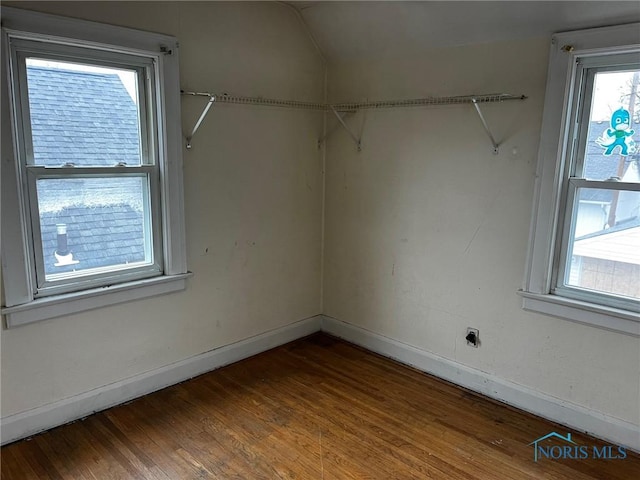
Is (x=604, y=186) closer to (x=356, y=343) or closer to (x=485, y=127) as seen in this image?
(x=485, y=127)

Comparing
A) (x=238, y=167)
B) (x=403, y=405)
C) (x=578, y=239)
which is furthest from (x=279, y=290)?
(x=578, y=239)

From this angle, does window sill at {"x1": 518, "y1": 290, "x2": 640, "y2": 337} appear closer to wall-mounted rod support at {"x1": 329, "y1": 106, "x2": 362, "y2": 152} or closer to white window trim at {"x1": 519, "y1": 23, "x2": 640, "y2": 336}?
white window trim at {"x1": 519, "y1": 23, "x2": 640, "y2": 336}

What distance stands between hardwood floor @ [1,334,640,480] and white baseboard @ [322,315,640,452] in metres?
0.06

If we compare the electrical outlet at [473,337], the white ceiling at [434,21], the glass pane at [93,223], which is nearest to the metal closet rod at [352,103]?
the white ceiling at [434,21]

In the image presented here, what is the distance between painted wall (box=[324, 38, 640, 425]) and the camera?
97.6 inches

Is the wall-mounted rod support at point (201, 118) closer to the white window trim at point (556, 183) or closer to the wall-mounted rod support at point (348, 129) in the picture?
the wall-mounted rod support at point (348, 129)

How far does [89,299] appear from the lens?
8.07 ft

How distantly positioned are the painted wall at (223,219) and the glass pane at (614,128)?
70.9 inches

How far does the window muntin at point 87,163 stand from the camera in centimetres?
222

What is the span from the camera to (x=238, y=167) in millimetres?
3020

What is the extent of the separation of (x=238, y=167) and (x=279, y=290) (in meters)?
0.96

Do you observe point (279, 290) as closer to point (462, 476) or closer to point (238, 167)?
point (238, 167)

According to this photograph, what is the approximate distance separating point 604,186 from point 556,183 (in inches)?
8.4

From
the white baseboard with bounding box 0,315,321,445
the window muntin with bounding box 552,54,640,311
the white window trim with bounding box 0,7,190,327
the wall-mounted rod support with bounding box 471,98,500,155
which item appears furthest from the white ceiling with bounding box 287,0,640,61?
the white baseboard with bounding box 0,315,321,445
